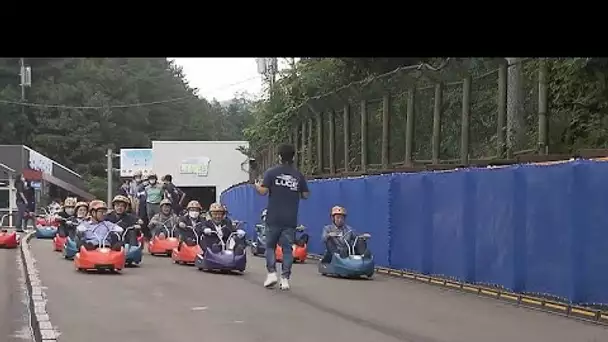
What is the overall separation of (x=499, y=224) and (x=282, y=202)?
10.0 ft

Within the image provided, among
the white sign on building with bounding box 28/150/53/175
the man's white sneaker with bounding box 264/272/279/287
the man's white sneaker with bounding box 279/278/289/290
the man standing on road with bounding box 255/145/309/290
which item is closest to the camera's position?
the man's white sneaker with bounding box 279/278/289/290

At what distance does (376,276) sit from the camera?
15.9 m

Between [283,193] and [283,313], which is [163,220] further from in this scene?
[283,313]

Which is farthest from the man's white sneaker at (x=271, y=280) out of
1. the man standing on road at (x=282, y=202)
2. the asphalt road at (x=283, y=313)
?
the asphalt road at (x=283, y=313)

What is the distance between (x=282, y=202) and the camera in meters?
13.7

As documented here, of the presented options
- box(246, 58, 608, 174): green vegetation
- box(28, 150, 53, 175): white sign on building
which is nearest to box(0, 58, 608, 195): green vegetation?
box(246, 58, 608, 174): green vegetation

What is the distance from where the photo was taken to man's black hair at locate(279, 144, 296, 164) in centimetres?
1368

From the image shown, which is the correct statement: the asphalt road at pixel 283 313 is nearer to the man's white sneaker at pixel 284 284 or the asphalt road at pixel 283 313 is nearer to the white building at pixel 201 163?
the man's white sneaker at pixel 284 284

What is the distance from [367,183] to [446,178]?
3.31 meters

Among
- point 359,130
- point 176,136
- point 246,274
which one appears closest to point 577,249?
point 246,274

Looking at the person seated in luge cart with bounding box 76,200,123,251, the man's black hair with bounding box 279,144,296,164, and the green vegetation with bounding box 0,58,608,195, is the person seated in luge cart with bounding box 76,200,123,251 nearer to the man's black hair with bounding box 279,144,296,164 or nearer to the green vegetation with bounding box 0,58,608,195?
the green vegetation with bounding box 0,58,608,195

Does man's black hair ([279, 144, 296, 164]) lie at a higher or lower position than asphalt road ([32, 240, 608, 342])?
higher

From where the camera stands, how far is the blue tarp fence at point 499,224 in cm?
1071

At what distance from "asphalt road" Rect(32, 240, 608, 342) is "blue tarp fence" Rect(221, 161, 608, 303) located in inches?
21.8
